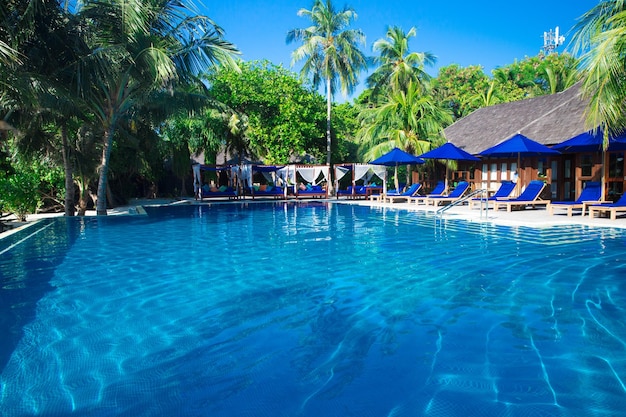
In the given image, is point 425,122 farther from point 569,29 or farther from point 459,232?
point 459,232

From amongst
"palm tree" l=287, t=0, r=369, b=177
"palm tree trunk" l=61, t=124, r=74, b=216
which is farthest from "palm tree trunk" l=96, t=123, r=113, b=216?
"palm tree" l=287, t=0, r=369, b=177

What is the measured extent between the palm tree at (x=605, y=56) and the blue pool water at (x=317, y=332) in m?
4.54

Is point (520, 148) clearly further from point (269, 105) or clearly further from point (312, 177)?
point (269, 105)

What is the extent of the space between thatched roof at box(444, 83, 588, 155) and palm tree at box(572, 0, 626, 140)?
16.9 ft

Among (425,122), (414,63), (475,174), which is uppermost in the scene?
(414,63)

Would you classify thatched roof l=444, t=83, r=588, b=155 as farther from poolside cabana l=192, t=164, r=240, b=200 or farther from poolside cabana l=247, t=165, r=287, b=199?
poolside cabana l=192, t=164, r=240, b=200

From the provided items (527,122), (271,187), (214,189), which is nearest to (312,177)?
(271,187)

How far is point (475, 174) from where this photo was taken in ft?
68.9

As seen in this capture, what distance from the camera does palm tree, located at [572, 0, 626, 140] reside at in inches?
393

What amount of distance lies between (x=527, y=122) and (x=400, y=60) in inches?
435

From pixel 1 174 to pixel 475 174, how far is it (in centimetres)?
1836

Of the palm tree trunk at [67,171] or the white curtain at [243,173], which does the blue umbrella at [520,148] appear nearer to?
the white curtain at [243,173]

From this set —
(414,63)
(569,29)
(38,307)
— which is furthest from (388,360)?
(414,63)

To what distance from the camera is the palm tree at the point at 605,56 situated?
32.7 ft
